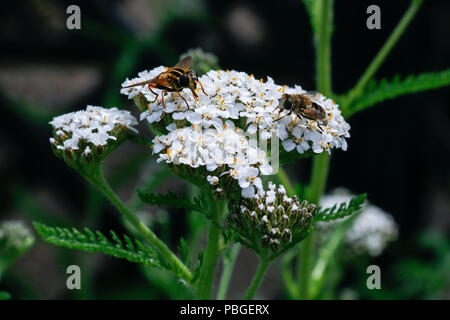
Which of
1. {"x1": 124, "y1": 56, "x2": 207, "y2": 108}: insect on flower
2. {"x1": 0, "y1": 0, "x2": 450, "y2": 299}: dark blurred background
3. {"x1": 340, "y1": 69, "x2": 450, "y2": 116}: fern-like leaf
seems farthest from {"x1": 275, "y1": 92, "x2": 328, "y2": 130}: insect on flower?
{"x1": 0, "y1": 0, "x2": 450, "y2": 299}: dark blurred background

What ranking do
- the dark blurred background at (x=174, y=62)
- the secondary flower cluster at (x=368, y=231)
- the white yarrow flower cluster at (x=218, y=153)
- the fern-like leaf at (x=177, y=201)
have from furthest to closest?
the dark blurred background at (x=174, y=62) < the secondary flower cluster at (x=368, y=231) < the fern-like leaf at (x=177, y=201) < the white yarrow flower cluster at (x=218, y=153)

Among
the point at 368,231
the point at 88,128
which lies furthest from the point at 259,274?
the point at 368,231

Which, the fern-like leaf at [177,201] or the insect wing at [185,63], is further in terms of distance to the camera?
the insect wing at [185,63]

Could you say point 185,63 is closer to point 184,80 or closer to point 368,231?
point 184,80

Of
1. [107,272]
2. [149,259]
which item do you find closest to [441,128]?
[107,272]

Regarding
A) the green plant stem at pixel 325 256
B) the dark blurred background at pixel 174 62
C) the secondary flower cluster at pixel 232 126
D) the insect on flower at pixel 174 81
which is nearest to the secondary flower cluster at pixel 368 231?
the green plant stem at pixel 325 256

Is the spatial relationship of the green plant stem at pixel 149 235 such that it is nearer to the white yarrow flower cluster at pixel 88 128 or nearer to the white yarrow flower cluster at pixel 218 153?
the white yarrow flower cluster at pixel 88 128

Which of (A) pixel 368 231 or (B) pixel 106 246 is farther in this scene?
(A) pixel 368 231
